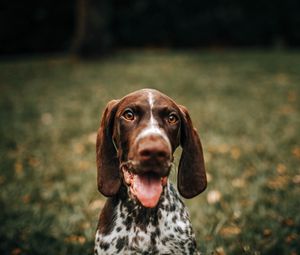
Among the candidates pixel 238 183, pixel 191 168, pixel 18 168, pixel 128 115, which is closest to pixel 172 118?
pixel 128 115

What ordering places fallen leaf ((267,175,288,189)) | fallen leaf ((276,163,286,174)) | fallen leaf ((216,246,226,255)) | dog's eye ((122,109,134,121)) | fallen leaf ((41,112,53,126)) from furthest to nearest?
1. fallen leaf ((41,112,53,126))
2. fallen leaf ((276,163,286,174))
3. fallen leaf ((267,175,288,189))
4. fallen leaf ((216,246,226,255))
5. dog's eye ((122,109,134,121))

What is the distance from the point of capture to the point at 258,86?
12188 millimetres

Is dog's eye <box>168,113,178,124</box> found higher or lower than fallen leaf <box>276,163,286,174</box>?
higher

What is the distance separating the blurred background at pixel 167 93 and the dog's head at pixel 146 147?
113 centimetres

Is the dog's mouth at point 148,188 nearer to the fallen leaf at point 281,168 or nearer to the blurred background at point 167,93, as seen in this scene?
the blurred background at point 167,93

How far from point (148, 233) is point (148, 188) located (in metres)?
0.51

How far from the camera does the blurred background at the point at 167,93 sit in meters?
4.18

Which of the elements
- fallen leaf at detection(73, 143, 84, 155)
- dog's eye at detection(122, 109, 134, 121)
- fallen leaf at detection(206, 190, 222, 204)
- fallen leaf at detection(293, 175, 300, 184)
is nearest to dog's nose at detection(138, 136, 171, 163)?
dog's eye at detection(122, 109, 134, 121)

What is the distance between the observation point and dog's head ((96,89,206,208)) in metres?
2.30

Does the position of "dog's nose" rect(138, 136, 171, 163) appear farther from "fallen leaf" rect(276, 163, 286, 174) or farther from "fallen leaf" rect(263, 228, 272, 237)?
"fallen leaf" rect(276, 163, 286, 174)

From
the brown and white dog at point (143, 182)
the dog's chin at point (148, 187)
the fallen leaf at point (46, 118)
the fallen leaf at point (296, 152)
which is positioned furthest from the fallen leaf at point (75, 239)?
the fallen leaf at point (46, 118)

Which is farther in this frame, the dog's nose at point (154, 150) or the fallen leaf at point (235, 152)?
the fallen leaf at point (235, 152)

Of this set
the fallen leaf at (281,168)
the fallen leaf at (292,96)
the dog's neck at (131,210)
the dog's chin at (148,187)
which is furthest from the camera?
the fallen leaf at (292,96)

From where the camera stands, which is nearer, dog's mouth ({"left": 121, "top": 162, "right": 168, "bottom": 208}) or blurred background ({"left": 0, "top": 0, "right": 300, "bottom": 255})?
dog's mouth ({"left": 121, "top": 162, "right": 168, "bottom": 208})
